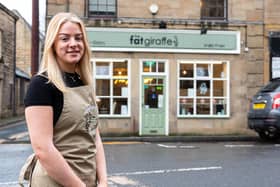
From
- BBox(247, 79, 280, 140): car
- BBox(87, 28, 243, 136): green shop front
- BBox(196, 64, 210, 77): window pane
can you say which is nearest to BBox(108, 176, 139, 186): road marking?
BBox(247, 79, 280, 140): car

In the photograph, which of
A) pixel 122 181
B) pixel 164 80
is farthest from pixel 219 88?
pixel 122 181

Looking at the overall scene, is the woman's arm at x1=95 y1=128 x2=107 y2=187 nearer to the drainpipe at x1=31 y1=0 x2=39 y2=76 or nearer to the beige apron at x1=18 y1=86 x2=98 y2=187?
the beige apron at x1=18 y1=86 x2=98 y2=187

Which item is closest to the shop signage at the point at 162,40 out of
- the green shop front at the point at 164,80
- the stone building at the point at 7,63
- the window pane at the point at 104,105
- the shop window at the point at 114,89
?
the green shop front at the point at 164,80

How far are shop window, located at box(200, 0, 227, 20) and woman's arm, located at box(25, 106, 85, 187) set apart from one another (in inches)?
A: 559

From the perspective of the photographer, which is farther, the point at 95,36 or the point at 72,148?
the point at 95,36

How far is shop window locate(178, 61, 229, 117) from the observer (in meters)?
15.1

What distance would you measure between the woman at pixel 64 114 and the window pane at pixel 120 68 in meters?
12.5

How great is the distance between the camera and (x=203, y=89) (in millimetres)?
15234

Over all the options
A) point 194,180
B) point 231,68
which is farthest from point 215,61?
point 194,180

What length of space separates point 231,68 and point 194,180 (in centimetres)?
917

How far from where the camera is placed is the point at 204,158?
9180 mm

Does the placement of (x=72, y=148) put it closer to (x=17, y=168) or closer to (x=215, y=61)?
(x=17, y=168)

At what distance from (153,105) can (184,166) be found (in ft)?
22.9

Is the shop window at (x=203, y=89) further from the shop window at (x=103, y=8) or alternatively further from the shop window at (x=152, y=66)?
the shop window at (x=103, y=8)
